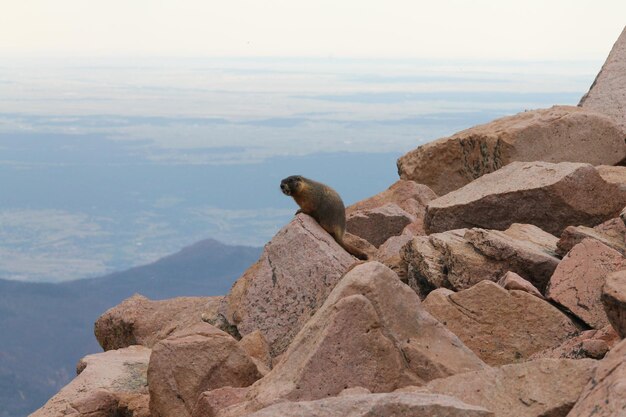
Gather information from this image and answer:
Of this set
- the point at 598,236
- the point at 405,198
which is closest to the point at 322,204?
the point at 405,198

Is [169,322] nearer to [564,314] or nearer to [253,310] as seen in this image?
[253,310]

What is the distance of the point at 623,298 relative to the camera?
33.8ft

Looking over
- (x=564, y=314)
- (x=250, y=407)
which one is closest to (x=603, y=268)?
(x=564, y=314)

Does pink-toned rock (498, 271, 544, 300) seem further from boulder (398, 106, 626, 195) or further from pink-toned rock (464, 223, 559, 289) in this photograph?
boulder (398, 106, 626, 195)

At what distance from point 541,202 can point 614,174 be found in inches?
99.8

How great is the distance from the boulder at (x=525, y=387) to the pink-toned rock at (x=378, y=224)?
11.5 metres

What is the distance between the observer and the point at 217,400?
11664mm

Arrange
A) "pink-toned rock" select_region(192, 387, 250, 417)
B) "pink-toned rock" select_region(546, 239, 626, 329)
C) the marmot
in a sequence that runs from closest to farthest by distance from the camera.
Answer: "pink-toned rock" select_region(192, 387, 250, 417) < "pink-toned rock" select_region(546, 239, 626, 329) < the marmot

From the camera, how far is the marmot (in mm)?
18844

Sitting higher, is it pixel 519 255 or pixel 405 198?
pixel 519 255

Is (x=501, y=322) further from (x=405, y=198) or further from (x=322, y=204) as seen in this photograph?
(x=405, y=198)

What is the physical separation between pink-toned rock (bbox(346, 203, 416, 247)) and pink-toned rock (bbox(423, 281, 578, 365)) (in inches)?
305

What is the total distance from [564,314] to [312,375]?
15.5 feet

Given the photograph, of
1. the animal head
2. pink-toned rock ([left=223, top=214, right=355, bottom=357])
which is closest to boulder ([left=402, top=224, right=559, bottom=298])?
pink-toned rock ([left=223, top=214, right=355, bottom=357])
